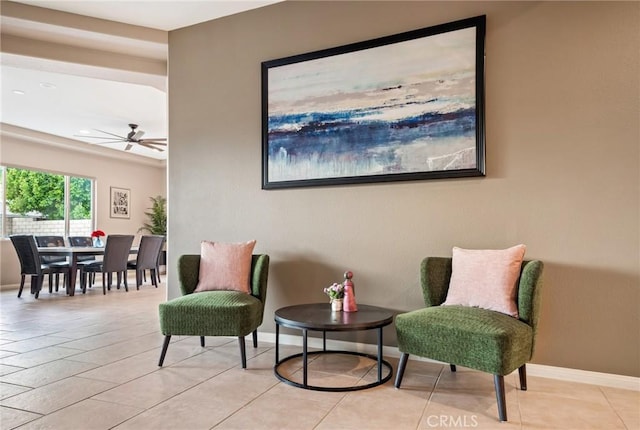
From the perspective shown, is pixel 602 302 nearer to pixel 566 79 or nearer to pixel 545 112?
pixel 545 112

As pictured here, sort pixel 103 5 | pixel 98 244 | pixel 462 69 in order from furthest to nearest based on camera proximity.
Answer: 1. pixel 98 244
2. pixel 103 5
3. pixel 462 69

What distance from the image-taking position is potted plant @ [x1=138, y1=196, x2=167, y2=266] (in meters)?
9.29

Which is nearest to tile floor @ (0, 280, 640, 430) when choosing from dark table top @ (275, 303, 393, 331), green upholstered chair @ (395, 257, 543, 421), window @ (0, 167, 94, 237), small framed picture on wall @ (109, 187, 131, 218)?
green upholstered chair @ (395, 257, 543, 421)

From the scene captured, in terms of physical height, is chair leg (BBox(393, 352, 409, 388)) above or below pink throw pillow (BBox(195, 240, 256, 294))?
below

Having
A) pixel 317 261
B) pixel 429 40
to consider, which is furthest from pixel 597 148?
pixel 317 261

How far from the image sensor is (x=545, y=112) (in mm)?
2666

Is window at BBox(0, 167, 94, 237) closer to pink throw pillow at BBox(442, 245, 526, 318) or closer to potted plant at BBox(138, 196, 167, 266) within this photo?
potted plant at BBox(138, 196, 167, 266)

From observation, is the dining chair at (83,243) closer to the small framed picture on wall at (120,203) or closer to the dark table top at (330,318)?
the small framed picture on wall at (120,203)

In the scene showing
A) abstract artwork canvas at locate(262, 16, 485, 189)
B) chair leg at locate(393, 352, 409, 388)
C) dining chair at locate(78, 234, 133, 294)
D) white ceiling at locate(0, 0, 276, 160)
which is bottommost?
chair leg at locate(393, 352, 409, 388)

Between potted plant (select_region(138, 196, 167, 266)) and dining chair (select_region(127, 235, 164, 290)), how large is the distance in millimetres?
1643

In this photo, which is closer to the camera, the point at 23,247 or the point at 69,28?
the point at 69,28

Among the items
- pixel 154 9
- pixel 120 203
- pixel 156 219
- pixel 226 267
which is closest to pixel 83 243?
pixel 120 203

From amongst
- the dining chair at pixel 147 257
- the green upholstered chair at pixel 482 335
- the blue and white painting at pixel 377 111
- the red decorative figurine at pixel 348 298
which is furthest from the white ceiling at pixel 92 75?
the green upholstered chair at pixel 482 335

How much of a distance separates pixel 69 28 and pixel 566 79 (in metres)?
4.04
